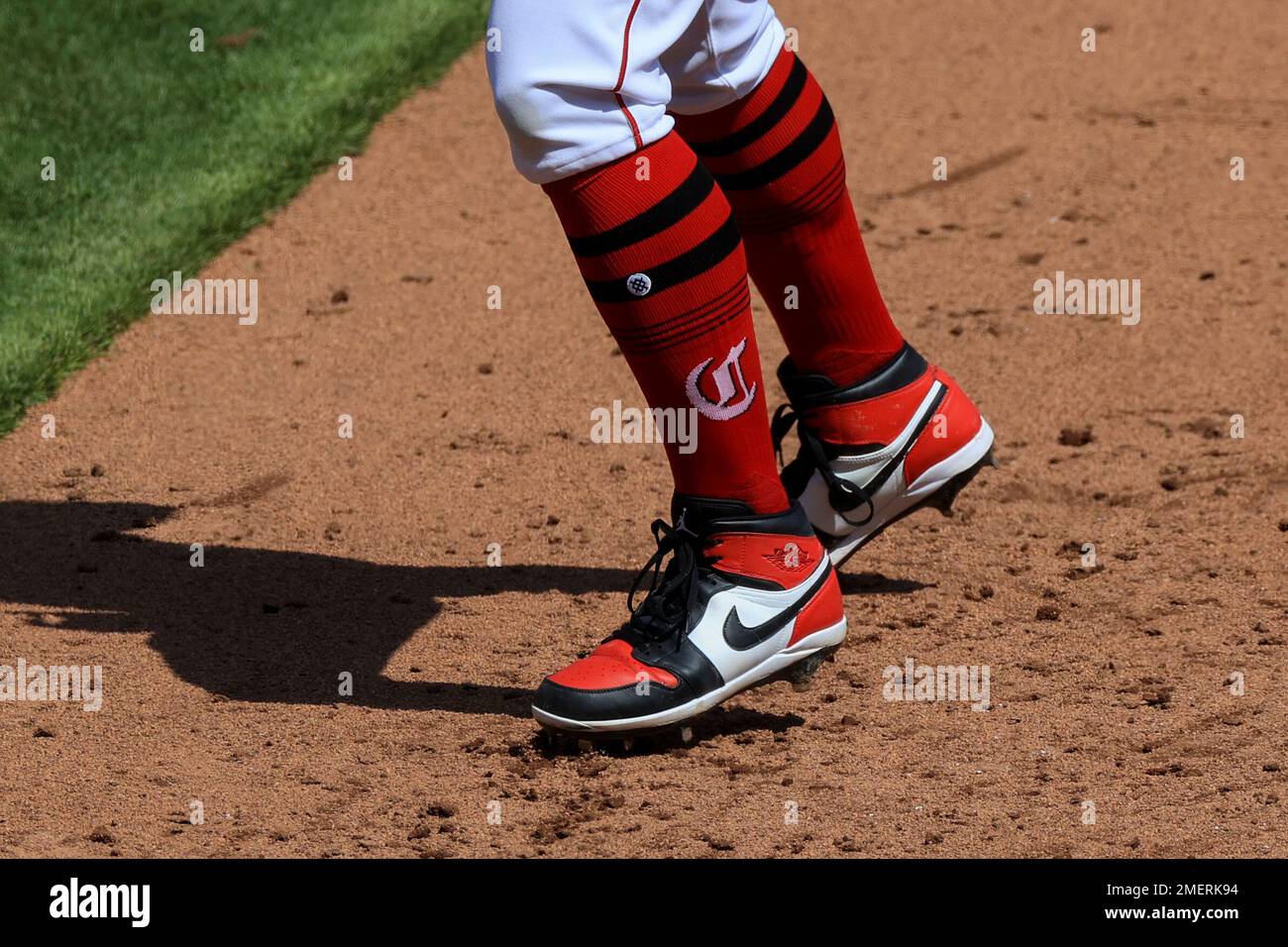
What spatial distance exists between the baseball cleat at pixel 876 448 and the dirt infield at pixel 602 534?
Answer: 18 cm

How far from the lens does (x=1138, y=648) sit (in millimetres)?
3145

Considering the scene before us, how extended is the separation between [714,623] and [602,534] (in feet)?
2.99

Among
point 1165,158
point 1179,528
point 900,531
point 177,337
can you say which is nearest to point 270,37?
point 177,337

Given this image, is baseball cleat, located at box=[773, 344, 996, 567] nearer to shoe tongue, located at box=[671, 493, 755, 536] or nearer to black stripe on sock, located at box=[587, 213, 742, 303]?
shoe tongue, located at box=[671, 493, 755, 536]

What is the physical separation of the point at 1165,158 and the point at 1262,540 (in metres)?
2.39

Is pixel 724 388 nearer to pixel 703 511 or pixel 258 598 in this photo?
pixel 703 511

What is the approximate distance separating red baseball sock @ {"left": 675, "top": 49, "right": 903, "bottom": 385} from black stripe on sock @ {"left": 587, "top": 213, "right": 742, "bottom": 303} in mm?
430

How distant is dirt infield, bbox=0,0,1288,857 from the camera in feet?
8.84

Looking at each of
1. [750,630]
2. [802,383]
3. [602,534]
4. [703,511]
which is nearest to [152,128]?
[602,534]

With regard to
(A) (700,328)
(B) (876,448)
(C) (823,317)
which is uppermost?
(C) (823,317)

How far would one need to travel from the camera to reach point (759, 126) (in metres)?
3.21

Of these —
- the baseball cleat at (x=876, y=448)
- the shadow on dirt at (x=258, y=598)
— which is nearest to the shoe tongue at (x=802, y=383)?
the baseball cleat at (x=876, y=448)

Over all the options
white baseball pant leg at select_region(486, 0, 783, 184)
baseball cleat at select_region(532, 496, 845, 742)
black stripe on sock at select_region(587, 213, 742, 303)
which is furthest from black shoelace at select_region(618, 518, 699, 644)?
white baseball pant leg at select_region(486, 0, 783, 184)

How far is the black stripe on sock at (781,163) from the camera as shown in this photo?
3.22m
